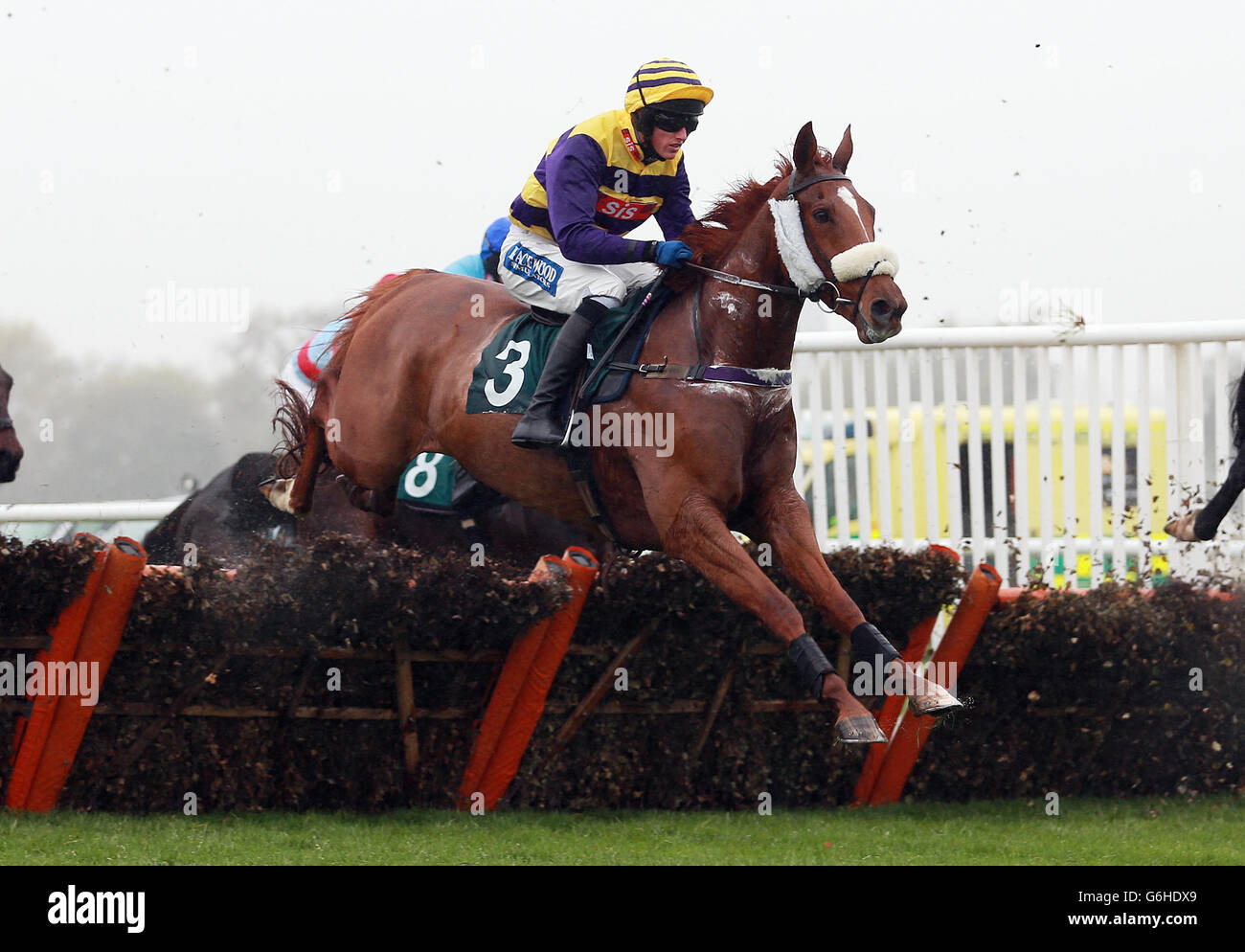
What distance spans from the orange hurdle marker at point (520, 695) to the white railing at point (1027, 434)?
2584mm

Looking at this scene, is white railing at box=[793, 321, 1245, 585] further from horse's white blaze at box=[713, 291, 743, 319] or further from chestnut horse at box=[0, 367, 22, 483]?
chestnut horse at box=[0, 367, 22, 483]

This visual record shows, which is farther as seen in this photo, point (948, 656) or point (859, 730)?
point (948, 656)

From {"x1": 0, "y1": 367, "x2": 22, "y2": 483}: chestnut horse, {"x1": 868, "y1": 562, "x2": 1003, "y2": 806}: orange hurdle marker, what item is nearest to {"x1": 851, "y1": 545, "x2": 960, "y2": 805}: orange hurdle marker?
{"x1": 868, "y1": 562, "x2": 1003, "y2": 806}: orange hurdle marker

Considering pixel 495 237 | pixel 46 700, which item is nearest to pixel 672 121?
pixel 495 237

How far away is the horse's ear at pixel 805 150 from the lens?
4969mm

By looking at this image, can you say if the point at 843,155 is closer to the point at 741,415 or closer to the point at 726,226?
the point at 726,226

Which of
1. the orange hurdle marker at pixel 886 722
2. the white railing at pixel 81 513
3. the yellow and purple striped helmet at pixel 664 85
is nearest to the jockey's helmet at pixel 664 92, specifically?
the yellow and purple striped helmet at pixel 664 85

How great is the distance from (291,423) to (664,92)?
2492 mm

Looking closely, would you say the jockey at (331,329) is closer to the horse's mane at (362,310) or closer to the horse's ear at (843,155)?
the horse's mane at (362,310)

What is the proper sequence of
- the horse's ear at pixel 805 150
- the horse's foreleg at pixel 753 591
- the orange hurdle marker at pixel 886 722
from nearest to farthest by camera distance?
the horse's foreleg at pixel 753 591 < the horse's ear at pixel 805 150 < the orange hurdle marker at pixel 886 722

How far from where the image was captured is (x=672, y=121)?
5297 mm

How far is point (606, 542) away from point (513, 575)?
1.40 m

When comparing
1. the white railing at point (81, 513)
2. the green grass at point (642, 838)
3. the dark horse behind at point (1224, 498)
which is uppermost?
the dark horse behind at point (1224, 498)

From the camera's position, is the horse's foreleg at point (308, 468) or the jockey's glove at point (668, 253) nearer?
the jockey's glove at point (668, 253)
